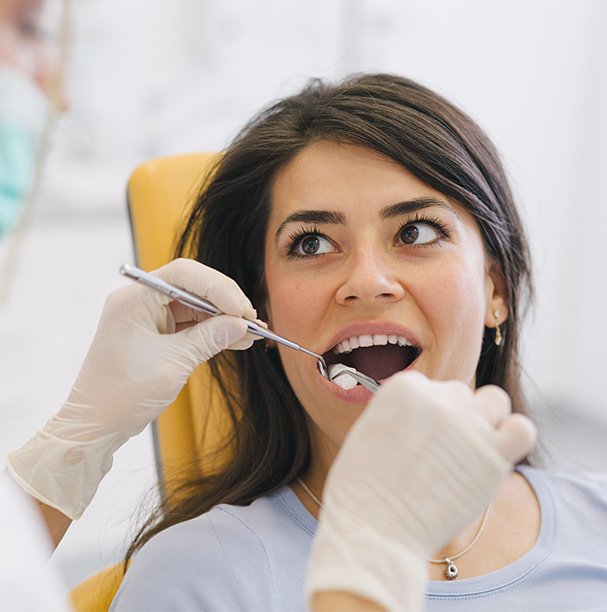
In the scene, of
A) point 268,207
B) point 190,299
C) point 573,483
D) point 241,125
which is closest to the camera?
point 190,299

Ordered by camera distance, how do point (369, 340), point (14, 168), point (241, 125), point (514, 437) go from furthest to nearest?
point (14, 168) → point (241, 125) → point (369, 340) → point (514, 437)

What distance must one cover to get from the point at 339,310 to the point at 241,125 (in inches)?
39.0

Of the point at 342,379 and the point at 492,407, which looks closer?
the point at 492,407

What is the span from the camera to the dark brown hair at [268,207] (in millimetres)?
1293

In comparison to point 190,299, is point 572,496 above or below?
below

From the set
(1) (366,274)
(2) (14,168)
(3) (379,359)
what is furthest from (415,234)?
(2) (14,168)

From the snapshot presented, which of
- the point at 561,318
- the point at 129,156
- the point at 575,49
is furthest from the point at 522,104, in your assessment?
the point at 129,156

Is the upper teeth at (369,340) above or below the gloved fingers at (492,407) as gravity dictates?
below

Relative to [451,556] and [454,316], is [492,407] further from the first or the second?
[451,556]

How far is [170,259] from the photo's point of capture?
157 centimetres

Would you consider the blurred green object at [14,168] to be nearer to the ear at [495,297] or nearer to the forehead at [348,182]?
the forehead at [348,182]

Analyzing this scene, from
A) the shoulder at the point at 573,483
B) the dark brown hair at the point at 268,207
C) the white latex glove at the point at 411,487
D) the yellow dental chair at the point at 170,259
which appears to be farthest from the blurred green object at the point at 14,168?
the white latex glove at the point at 411,487

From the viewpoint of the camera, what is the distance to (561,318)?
12.9ft

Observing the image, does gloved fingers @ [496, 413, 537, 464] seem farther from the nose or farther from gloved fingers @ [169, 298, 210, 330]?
gloved fingers @ [169, 298, 210, 330]
